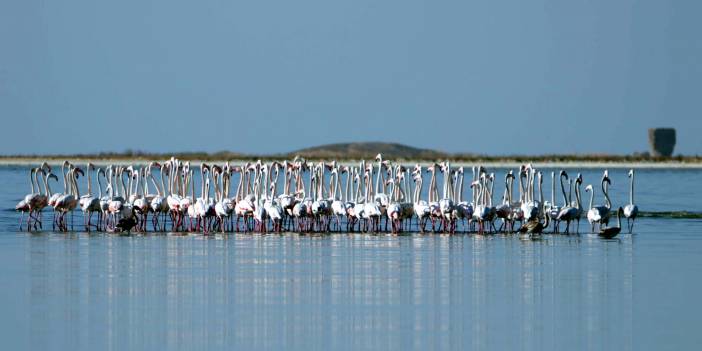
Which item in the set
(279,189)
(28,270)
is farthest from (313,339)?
(279,189)

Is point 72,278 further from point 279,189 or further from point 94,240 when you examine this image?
point 279,189

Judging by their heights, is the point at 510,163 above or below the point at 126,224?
above

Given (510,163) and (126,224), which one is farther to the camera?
(510,163)

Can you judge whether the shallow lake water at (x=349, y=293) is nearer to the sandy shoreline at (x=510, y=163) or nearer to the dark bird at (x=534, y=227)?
the dark bird at (x=534, y=227)

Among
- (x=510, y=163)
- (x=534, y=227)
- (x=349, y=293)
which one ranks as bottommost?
(x=349, y=293)

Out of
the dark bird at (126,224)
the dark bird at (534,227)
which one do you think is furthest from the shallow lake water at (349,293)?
the dark bird at (126,224)

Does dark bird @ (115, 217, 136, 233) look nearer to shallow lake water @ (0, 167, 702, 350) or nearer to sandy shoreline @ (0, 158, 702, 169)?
shallow lake water @ (0, 167, 702, 350)

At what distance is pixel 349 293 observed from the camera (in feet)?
67.3

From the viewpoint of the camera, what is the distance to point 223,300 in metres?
19.6

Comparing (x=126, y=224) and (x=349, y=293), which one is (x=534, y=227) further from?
(x=349, y=293)

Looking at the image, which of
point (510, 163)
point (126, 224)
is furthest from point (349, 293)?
point (510, 163)

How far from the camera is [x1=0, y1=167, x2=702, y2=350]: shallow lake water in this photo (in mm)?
16516

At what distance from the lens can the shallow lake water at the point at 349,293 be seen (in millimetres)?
16516

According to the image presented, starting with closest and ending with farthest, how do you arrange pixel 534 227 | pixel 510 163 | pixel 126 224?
1. pixel 534 227
2. pixel 126 224
3. pixel 510 163
